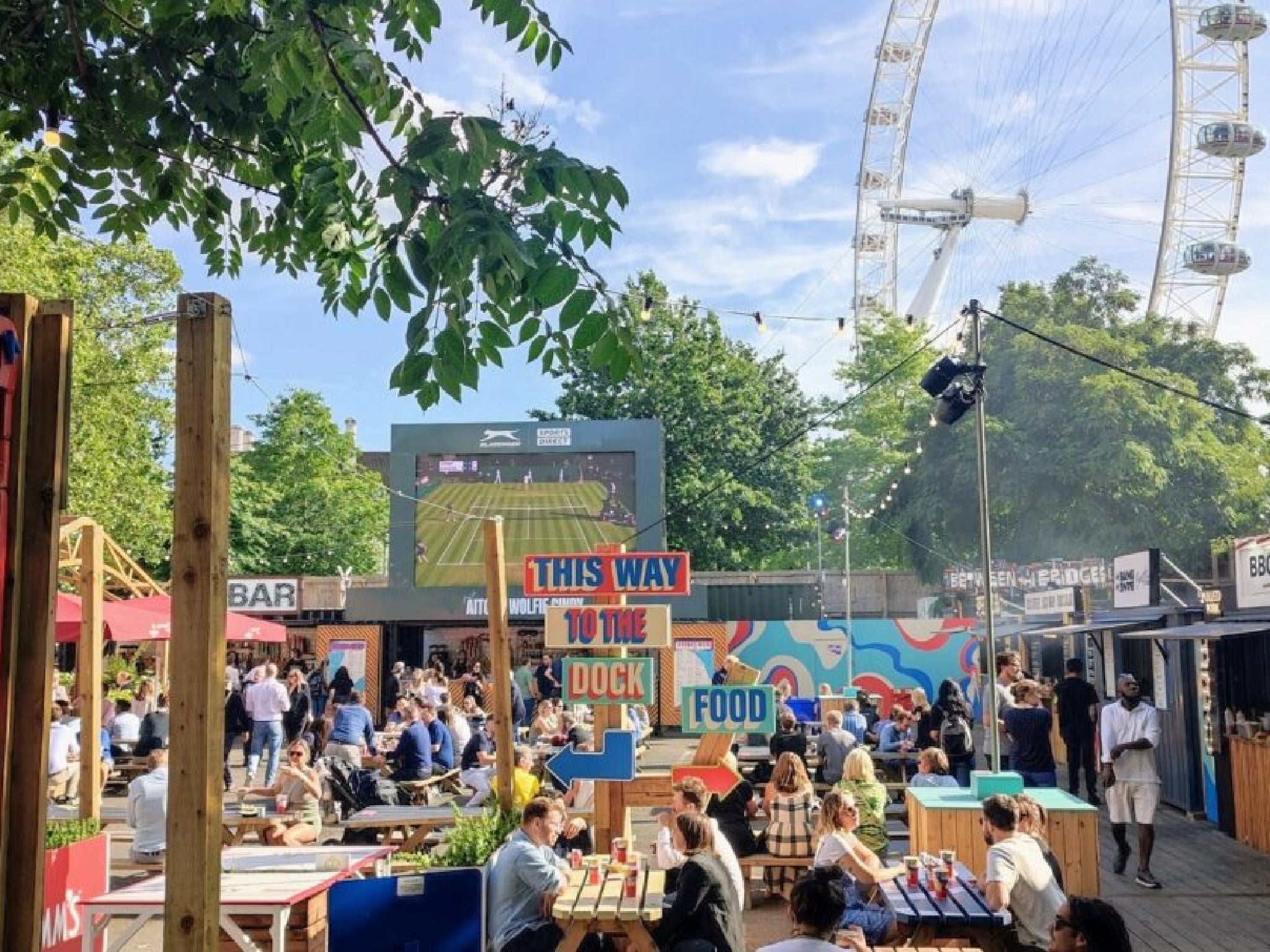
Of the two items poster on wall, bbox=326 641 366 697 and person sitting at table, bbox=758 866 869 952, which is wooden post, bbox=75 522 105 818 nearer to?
person sitting at table, bbox=758 866 869 952

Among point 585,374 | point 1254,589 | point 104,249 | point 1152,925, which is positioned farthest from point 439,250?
point 585,374

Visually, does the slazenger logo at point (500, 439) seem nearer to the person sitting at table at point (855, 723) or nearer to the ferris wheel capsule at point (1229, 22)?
the person sitting at table at point (855, 723)

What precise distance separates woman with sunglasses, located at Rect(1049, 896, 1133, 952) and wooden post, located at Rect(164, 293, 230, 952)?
295 centimetres

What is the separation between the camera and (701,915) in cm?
603

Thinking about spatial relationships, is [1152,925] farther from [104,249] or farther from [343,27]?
[104,249]

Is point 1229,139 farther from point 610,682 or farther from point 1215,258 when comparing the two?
point 610,682

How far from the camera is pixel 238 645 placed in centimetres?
2800

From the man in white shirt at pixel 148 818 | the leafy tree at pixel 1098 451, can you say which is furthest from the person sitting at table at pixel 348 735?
the leafy tree at pixel 1098 451

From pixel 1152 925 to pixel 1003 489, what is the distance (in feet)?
88.4

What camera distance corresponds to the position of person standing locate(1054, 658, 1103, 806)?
1327 centimetres

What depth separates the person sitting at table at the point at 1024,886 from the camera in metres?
6.05

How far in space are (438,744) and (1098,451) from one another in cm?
2406

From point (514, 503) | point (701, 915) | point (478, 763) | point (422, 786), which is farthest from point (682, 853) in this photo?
point (514, 503)

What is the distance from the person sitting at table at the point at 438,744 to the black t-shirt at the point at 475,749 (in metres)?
0.63
